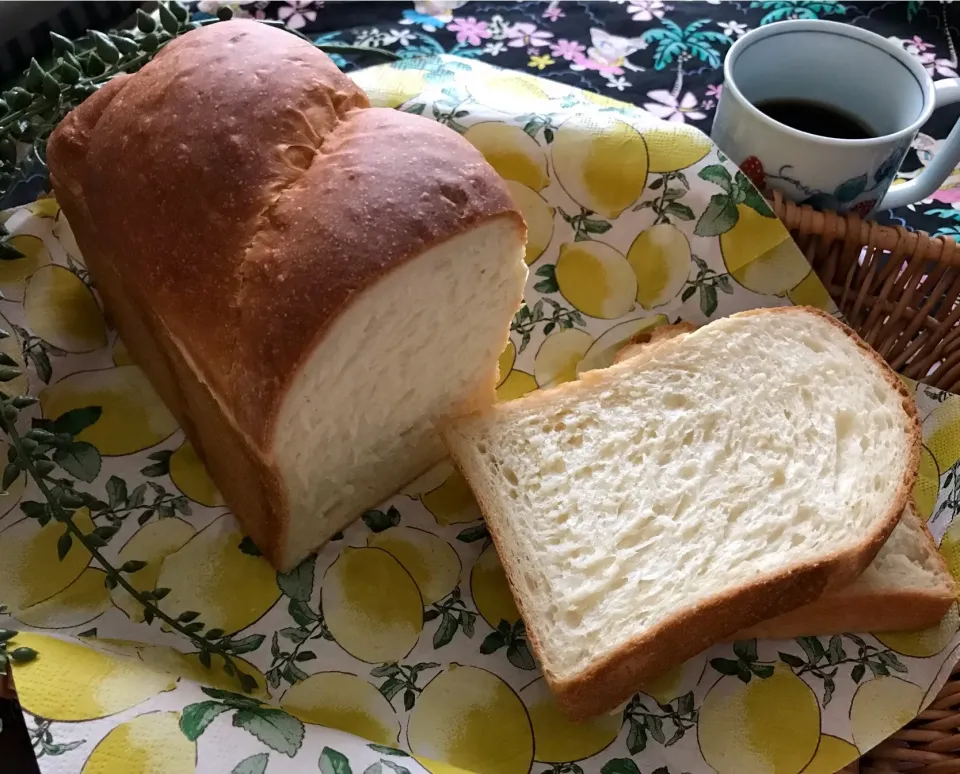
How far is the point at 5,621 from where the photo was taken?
129 cm

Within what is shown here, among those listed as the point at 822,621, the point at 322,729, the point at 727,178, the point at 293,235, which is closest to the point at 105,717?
the point at 322,729

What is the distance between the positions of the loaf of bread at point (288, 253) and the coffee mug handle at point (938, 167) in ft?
3.17

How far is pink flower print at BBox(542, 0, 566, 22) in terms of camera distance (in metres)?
2.42

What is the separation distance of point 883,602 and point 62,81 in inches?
65.4

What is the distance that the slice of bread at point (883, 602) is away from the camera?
1.35 meters

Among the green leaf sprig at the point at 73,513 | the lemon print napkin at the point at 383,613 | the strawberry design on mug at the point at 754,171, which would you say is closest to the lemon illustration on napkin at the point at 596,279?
the lemon print napkin at the point at 383,613

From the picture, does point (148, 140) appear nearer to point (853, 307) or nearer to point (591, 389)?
point (591, 389)

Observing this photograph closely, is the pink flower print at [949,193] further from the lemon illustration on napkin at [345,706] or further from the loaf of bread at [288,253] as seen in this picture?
the lemon illustration on napkin at [345,706]

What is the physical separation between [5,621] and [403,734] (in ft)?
2.13

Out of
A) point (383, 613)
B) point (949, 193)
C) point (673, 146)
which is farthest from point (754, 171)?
point (383, 613)

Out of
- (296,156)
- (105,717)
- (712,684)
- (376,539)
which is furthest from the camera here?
(376,539)

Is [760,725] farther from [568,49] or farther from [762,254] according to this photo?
[568,49]

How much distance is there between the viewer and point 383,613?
1400mm

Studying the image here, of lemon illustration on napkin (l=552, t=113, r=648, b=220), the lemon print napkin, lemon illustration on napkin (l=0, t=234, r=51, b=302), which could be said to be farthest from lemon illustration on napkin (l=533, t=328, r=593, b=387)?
lemon illustration on napkin (l=0, t=234, r=51, b=302)
